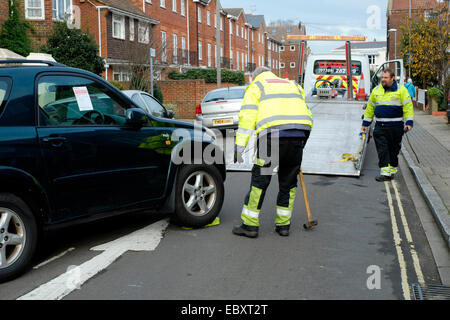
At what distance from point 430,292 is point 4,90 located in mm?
3930

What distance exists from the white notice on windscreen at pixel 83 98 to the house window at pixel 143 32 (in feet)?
96.1

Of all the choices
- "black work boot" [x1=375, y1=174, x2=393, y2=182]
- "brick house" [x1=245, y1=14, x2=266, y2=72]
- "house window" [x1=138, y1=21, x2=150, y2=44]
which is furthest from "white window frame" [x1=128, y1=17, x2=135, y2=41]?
"brick house" [x1=245, y1=14, x2=266, y2=72]

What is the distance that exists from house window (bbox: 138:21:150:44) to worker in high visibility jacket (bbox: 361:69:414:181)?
2575cm

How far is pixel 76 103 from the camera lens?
5.39m

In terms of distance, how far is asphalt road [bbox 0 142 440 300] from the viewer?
178 inches

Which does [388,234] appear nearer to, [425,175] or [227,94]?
[425,175]

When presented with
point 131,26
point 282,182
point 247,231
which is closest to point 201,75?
point 131,26

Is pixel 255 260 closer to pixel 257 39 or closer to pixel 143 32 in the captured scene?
pixel 143 32

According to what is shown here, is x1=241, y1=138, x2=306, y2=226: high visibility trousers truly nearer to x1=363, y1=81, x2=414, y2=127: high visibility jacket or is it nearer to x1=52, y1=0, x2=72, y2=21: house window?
x1=363, y1=81, x2=414, y2=127: high visibility jacket

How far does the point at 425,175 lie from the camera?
1045 centimetres

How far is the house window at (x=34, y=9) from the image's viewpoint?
25562mm
